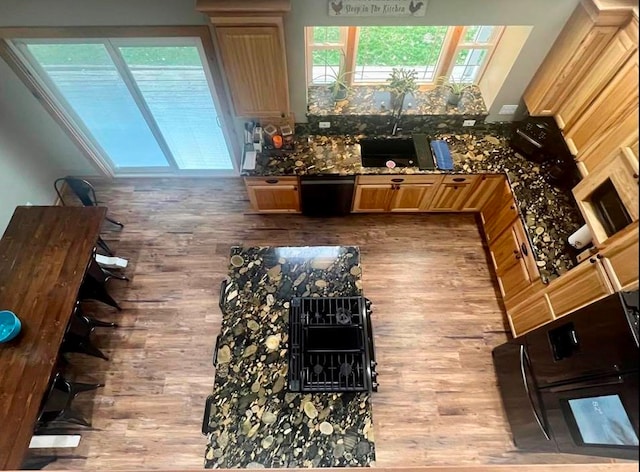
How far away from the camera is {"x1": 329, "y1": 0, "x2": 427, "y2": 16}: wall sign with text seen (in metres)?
2.58

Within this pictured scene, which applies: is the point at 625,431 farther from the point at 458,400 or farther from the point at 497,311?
the point at 497,311

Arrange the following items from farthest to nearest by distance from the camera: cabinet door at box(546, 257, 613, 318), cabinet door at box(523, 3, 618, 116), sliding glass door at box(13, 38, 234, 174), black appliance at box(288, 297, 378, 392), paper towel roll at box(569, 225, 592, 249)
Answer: sliding glass door at box(13, 38, 234, 174) < paper towel roll at box(569, 225, 592, 249) < cabinet door at box(523, 3, 618, 116) < cabinet door at box(546, 257, 613, 318) < black appliance at box(288, 297, 378, 392)

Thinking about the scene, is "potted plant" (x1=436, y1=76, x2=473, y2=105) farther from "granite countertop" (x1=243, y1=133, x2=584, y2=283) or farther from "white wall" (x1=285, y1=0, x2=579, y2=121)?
"white wall" (x1=285, y1=0, x2=579, y2=121)

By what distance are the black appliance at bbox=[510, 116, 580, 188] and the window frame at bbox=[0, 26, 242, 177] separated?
8.84 ft

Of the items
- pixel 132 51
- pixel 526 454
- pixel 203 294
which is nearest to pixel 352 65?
pixel 132 51

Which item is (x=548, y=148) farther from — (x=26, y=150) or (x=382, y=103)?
(x=26, y=150)

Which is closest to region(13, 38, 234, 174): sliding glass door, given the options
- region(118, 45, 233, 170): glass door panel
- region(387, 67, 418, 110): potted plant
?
region(118, 45, 233, 170): glass door panel

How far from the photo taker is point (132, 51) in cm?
307

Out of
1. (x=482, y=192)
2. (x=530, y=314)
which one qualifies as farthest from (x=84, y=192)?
(x=530, y=314)

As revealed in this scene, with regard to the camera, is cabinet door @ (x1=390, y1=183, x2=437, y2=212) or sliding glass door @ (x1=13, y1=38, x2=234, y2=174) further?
cabinet door @ (x1=390, y1=183, x2=437, y2=212)

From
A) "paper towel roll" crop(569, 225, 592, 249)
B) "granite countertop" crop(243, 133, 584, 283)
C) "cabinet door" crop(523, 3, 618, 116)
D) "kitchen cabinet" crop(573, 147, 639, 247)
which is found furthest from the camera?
"granite countertop" crop(243, 133, 584, 283)

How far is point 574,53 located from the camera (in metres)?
2.70

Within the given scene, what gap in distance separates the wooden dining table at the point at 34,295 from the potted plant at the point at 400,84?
277cm

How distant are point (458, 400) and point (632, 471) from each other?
2045mm
